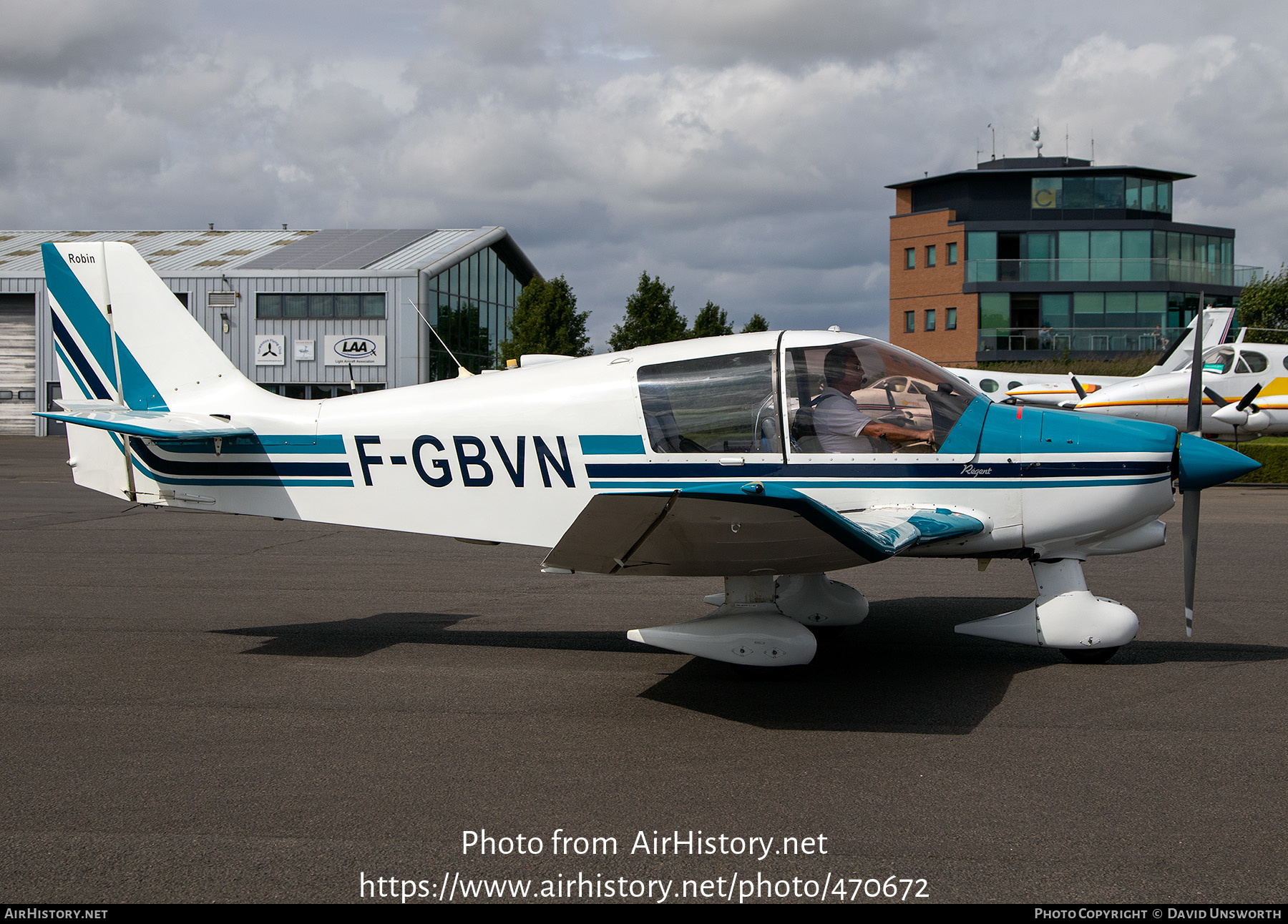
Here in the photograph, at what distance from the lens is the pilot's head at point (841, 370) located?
6262 mm

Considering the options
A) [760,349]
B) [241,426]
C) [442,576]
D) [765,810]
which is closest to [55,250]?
[241,426]

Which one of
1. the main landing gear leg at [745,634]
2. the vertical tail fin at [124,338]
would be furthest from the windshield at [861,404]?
the vertical tail fin at [124,338]

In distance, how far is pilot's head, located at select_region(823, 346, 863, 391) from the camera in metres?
6.26

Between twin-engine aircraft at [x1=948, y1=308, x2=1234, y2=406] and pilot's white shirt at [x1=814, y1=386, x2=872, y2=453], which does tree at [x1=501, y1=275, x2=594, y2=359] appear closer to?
twin-engine aircraft at [x1=948, y1=308, x2=1234, y2=406]

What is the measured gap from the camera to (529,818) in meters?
4.03

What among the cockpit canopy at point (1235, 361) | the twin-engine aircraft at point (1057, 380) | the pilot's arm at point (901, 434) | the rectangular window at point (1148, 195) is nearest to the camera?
the pilot's arm at point (901, 434)

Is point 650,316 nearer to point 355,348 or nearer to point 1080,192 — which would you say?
point 355,348

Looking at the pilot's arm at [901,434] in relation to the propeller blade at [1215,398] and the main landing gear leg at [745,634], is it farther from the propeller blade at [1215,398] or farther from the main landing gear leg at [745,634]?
the propeller blade at [1215,398]

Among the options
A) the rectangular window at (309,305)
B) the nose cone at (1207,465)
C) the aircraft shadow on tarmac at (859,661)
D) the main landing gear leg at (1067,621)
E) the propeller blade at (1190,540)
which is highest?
the rectangular window at (309,305)

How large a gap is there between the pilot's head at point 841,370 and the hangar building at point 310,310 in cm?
3612

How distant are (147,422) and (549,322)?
34238mm

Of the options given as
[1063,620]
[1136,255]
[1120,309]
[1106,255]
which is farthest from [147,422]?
[1136,255]

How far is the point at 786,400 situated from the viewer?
623 centimetres

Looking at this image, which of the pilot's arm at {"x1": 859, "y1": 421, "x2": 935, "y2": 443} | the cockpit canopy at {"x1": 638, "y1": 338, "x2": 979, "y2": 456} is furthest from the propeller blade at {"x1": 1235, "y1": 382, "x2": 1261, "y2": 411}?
the pilot's arm at {"x1": 859, "y1": 421, "x2": 935, "y2": 443}
